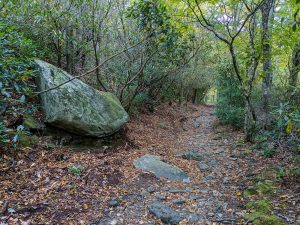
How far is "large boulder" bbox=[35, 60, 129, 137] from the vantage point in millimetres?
4836

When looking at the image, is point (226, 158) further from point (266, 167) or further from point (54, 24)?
point (54, 24)

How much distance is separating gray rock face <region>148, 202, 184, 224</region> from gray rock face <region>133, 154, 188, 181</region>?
44.6 inches

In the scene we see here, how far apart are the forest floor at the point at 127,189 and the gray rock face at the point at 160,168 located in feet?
0.53

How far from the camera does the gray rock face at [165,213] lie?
3150 mm

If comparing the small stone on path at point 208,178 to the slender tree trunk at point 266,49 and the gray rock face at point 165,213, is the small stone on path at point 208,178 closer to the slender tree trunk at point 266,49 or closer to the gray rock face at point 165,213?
the gray rock face at point 165,213

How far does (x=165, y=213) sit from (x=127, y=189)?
33.5 inches

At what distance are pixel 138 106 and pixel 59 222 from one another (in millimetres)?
6933

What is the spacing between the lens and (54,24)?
564 centimetres

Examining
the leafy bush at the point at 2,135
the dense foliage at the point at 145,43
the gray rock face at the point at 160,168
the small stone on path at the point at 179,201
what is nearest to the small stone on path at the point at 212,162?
the gray rock face at the point at 160,168

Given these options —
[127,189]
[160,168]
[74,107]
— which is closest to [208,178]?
[160,168]

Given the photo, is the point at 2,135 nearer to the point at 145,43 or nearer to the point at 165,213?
the point at 165,213

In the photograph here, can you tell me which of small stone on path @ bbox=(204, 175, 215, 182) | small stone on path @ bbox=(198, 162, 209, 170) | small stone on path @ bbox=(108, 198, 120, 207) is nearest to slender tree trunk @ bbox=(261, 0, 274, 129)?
small stone on path @ bbox=(198, 162, 209, 170)

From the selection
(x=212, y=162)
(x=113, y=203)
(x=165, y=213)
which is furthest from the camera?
(x=212, y=162)

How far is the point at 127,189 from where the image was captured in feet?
12.7
